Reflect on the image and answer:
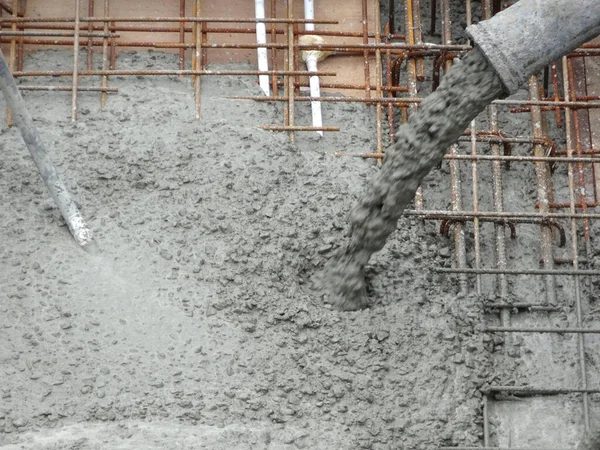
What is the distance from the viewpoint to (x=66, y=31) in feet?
27.5

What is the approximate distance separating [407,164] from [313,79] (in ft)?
5.65

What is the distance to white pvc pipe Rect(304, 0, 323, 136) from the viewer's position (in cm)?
812

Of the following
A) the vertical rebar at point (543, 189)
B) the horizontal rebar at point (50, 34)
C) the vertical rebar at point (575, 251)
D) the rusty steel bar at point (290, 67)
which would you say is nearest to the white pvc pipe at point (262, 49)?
the rusty steel bar at point (290, 67)

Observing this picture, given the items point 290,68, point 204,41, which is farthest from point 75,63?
point 290,68

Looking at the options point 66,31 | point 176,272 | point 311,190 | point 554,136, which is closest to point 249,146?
Result: point 311,190

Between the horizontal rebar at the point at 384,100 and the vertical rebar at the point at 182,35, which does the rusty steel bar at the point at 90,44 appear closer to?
the vertical rebar at the point at 182,35

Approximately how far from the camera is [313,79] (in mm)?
8289

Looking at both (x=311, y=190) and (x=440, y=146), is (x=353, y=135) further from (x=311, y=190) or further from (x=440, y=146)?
(x=440, y=146)

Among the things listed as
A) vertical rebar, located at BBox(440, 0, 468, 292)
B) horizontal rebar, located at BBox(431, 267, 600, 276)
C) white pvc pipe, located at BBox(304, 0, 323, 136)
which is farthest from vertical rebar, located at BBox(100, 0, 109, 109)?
horizontal rebar, located at BBox(431, 267, 600, 276)

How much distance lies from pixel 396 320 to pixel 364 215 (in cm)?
64

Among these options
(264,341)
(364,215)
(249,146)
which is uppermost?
(249,146)

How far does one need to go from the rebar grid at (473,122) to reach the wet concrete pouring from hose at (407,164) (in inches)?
26.2

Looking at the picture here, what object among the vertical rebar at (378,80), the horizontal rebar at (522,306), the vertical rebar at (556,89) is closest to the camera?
the horizontal rebar at (522,306)

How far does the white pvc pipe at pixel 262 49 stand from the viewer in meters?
8.30
